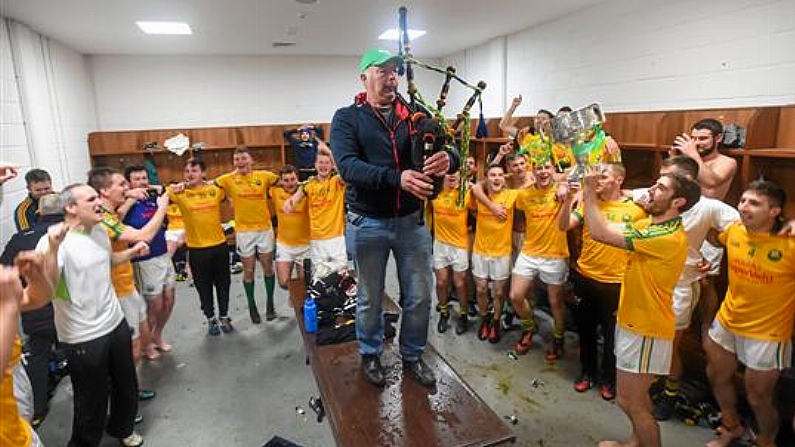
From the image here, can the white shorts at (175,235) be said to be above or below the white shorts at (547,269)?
above

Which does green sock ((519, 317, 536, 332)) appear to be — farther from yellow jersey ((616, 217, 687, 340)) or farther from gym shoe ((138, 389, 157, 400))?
gym shoe ((138, 389, 157, 400))

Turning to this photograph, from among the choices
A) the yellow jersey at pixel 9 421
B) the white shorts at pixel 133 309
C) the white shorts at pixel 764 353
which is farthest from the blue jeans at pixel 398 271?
the white shorts at pixel 133 309

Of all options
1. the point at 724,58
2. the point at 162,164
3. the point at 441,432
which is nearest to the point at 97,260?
the point at 441,432

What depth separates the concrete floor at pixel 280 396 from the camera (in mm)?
2600

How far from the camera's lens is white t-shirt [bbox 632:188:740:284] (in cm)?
240

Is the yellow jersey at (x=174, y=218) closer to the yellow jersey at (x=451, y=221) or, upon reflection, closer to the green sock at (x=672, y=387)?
the yellow jersey at (x=451, y=221)

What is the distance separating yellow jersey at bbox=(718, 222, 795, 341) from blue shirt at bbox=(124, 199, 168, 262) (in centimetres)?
353

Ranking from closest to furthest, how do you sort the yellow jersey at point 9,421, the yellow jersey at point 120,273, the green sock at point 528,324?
the yellow jersey at point 9,421, the yellow jersey at point 120,273, the green sock at point 528,324

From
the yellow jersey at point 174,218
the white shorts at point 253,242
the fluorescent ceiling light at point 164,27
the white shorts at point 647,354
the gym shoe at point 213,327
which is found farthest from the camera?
the fluorescent ceiling light at point 164,27

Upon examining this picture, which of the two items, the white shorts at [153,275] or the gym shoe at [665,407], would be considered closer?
the gym shoe at [665,407]

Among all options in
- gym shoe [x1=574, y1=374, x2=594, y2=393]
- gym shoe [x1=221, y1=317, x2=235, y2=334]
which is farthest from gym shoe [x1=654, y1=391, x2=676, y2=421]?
gym shoe [x1=221, y1=317, x2=235, y2=334]

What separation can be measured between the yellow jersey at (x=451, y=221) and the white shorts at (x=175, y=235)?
2.48 meters

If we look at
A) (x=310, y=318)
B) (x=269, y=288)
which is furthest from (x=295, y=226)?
(x=310, y=318)

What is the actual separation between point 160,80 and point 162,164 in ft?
4.60
